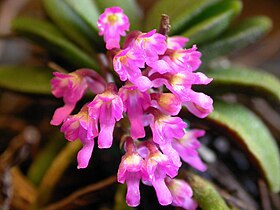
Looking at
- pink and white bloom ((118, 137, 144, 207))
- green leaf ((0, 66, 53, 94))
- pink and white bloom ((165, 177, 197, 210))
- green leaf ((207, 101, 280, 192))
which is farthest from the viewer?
green leaf ((0, 66, 53, 94))

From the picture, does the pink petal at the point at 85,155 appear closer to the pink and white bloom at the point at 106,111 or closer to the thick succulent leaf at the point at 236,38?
the pink and white bloom at the point at 106,111

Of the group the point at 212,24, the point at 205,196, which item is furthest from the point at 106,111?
the point at 212,24

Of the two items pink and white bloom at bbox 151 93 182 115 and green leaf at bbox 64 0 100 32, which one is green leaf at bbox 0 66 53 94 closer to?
green leaf at bbox 64 0 100 32

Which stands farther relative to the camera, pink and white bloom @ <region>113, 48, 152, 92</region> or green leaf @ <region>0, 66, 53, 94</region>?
green leaf @ <region>0, 66, 53, 94</region>

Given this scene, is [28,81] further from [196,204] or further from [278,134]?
[278,134]

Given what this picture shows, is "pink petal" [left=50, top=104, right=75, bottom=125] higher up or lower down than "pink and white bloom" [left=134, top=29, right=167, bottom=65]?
lower down

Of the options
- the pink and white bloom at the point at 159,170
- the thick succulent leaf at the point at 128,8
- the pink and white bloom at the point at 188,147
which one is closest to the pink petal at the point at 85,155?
the pink and white bloom at the point at 159,170

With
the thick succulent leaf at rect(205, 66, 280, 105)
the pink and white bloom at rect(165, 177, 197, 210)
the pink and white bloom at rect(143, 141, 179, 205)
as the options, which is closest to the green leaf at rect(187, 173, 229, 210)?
the pink and white bloom at rect(165, 177, 197, 210)
